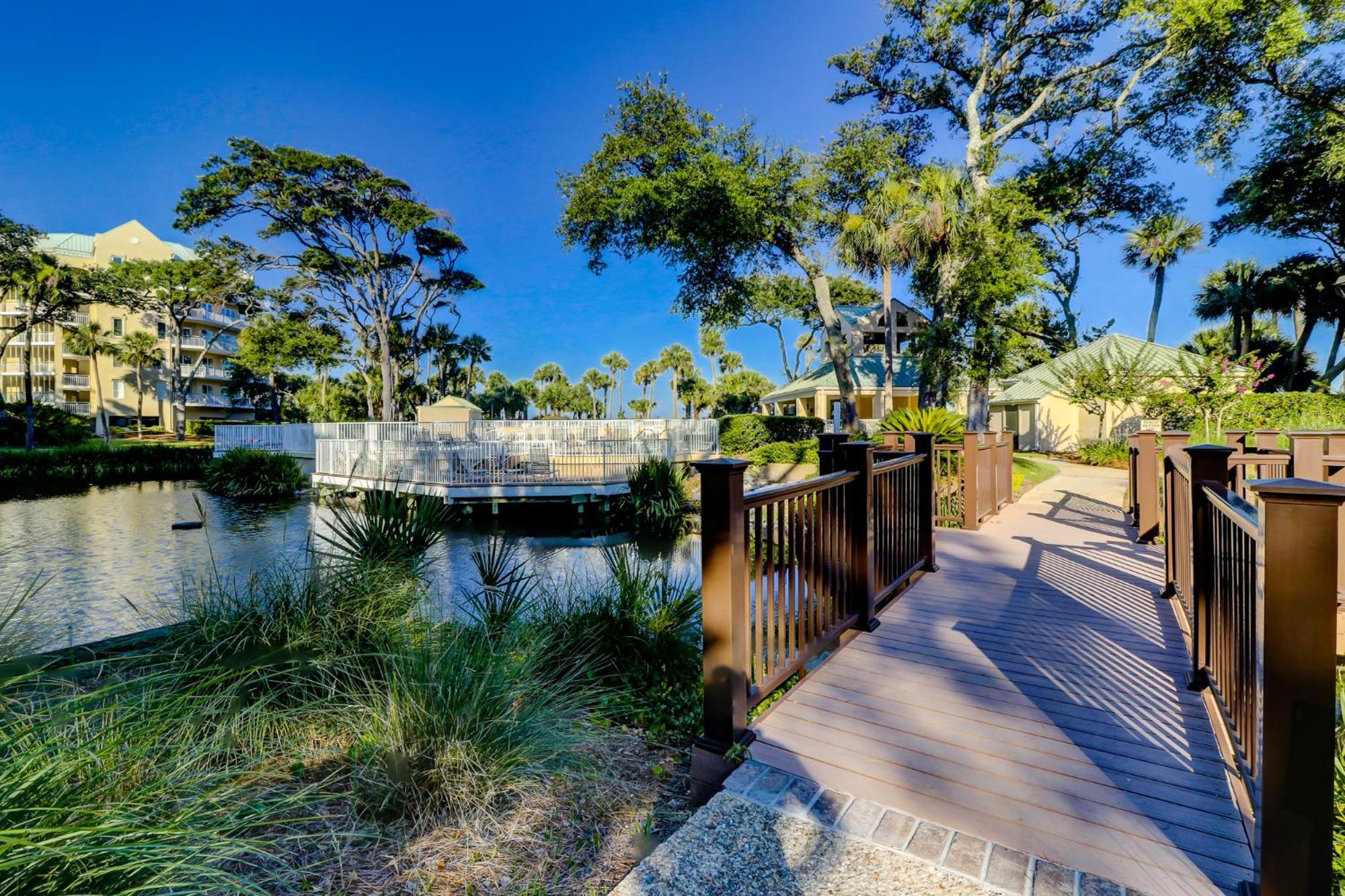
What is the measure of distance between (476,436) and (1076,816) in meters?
15.6

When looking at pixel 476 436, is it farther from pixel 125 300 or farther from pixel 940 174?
pixel 125 300

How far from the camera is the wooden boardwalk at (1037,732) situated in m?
1.72

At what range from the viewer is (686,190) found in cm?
1417

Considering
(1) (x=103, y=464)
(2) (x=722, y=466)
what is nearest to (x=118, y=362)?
(1) (x=103, y=464)

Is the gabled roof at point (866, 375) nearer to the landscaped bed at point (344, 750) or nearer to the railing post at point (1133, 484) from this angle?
the railing post at point (1133, 484)

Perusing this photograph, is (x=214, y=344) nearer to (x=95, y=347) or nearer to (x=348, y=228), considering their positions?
(x=95, y=347)

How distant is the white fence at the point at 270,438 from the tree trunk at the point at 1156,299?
36842mm

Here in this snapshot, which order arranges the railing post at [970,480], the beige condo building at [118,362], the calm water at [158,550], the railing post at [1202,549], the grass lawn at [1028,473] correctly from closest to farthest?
the railing post at [1202,549] < the calm water at [158,550] < the railing post at [970,480] < the grass lawn at [1028,473] < the beige condo building at [118,362]

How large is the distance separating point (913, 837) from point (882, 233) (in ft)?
56.0

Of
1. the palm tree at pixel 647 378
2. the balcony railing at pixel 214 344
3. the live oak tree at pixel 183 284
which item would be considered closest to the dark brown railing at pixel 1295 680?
the live oak tree at pixel 183 284

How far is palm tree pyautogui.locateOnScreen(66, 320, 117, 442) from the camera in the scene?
29.3m

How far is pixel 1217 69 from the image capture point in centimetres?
1475

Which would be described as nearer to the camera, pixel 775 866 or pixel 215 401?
pixel 775 866

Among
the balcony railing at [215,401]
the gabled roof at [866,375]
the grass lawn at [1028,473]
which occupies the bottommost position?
the grass lawn at [1028,473]
